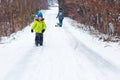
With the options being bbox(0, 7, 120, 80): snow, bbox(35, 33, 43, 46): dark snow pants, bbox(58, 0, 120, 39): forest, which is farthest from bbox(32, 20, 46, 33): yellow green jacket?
bbox(58, 0, 120, 39): forest

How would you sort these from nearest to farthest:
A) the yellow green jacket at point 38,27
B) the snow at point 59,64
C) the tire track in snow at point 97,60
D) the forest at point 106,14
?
1. the snow at point 59,64
2. the tire track in snow at point 97,60
3. the yellow green jacket at point 38,27
4. the forest at point 106,14

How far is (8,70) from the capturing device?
35.3 feet

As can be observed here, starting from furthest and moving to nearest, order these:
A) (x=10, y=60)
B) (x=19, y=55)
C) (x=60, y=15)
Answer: (x=60, y=15), (x=19, y=55), (x=10, y=60)

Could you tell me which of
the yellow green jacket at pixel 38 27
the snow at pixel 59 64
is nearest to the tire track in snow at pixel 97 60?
the snow at pixel 59 64

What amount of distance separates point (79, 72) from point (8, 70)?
2.23 m

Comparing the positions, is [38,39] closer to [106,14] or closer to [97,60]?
[97,60]

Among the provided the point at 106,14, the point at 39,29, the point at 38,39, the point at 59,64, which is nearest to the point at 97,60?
the point at 59,64

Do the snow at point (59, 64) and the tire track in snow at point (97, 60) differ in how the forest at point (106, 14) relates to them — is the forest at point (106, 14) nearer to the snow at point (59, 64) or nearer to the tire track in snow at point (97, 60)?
the snow at point (59, 64)

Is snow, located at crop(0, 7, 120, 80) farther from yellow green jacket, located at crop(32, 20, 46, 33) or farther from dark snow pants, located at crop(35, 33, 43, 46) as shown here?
yellow green jacket, located at crop(32, 20, 46, 33)

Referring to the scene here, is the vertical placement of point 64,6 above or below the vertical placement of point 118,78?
below

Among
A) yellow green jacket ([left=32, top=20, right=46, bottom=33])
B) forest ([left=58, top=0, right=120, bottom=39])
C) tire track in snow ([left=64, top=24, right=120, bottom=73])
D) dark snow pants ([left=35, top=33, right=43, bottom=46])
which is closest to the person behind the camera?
tire track in snow ([left=64, top=24, right=120, bottom=73])

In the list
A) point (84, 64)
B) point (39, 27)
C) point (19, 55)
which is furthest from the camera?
point (39, 27)

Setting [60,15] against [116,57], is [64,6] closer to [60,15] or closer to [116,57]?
[60,15]

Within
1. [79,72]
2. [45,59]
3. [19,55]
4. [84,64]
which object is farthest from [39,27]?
[79,72]
